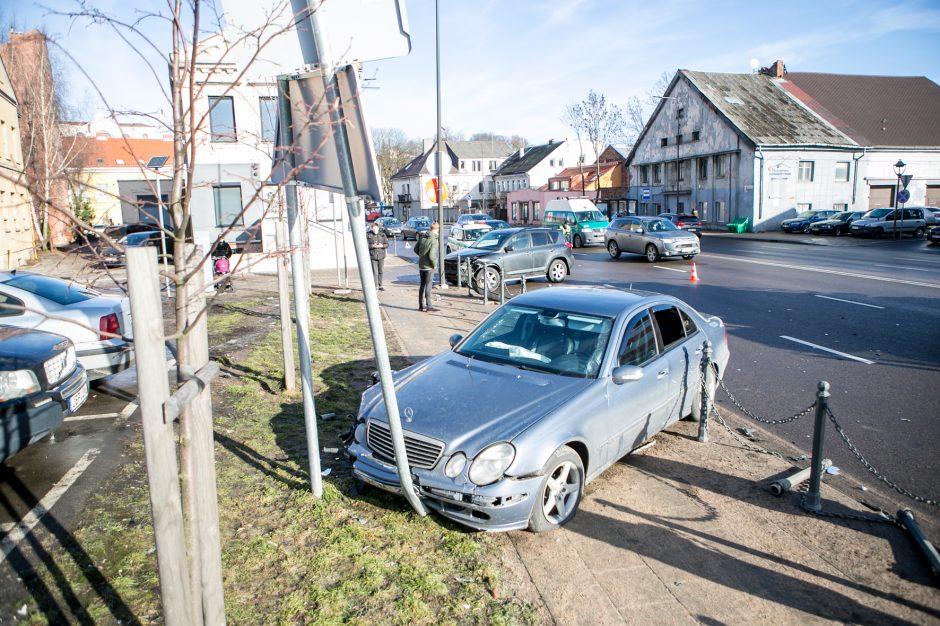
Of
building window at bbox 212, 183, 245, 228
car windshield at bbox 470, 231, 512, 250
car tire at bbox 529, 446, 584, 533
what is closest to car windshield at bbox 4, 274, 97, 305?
car tire at bbox 529, 446, 584, 533

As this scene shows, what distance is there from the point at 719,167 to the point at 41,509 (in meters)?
50.4

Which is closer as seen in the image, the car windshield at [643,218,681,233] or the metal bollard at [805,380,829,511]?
the metal bollard at [805,380,829,511]

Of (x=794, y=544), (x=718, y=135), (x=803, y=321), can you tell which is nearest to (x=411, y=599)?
(x=794, y=544)

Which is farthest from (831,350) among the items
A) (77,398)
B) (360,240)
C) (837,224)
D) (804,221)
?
(804,221)

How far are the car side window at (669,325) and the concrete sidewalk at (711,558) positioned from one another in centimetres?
117

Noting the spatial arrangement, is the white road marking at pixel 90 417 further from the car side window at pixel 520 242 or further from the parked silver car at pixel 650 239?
the parked silver car at pixel 650 239

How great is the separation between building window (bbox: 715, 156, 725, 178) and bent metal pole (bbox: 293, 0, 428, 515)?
48920mm

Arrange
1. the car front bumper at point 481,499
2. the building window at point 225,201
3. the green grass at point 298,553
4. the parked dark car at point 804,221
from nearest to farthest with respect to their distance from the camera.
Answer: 1. the green grass at point 298,553
2. the car front bumper at point 481,499
3. the building window at point 225,201
4. the parked dark car at point 804,221

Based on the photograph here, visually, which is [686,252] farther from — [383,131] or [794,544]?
[383,131]

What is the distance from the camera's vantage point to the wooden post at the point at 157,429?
2.39 m

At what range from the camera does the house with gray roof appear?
45969mm

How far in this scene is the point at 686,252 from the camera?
25000mm

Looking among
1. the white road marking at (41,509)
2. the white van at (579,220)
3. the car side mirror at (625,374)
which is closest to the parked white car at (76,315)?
the white road marking at (41,509)

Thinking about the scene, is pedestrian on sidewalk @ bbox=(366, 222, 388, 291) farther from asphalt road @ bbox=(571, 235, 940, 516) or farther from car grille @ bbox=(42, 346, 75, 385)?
car grille @ bbox=(42, 346, 75, 385)
